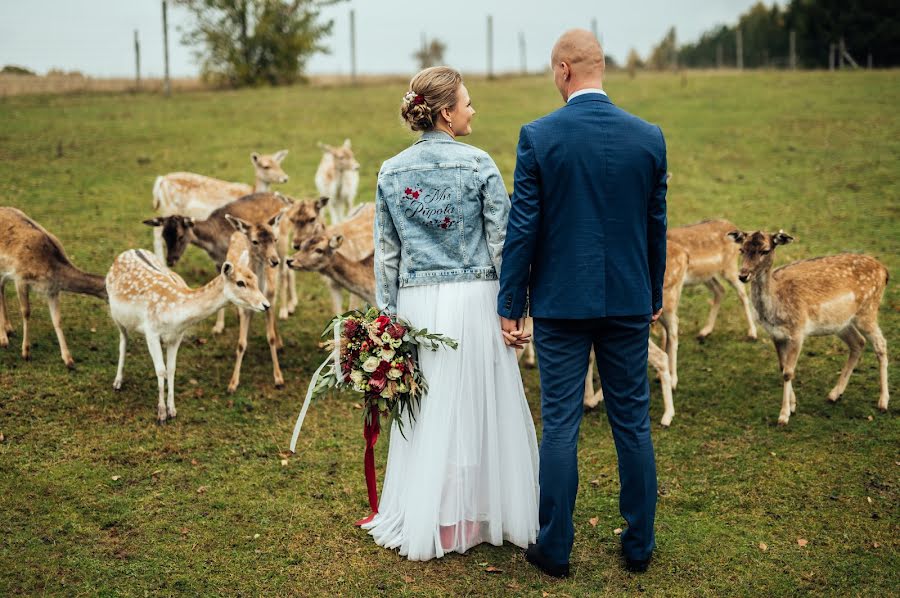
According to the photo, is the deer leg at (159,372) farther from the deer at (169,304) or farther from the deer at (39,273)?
the deer at (39,273)

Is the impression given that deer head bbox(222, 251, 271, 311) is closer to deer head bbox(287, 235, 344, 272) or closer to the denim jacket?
deer head bbox(287, 235, 344, 272)

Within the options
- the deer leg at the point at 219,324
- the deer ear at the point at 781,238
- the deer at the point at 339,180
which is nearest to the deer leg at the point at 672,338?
the deer ear at the point at 781,238

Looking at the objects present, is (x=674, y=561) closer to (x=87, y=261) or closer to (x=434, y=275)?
(x=434, y=275)

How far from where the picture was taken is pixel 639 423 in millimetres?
4273

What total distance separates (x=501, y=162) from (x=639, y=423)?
1284 cm

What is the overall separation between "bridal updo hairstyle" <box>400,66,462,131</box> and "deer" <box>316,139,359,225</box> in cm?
859

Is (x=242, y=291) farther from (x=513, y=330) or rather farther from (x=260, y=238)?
(x=513, y=330)

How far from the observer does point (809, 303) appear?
6.93 meters

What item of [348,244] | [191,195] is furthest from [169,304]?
[191,195]

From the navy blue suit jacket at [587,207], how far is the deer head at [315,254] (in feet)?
12.1

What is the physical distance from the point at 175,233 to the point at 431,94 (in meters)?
5.58

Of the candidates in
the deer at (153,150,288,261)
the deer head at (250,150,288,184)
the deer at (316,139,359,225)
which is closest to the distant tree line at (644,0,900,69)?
the deer at (316,139,359,225)

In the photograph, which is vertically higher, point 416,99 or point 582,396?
point 416,99

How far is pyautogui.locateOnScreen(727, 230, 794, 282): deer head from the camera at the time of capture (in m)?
7.07
